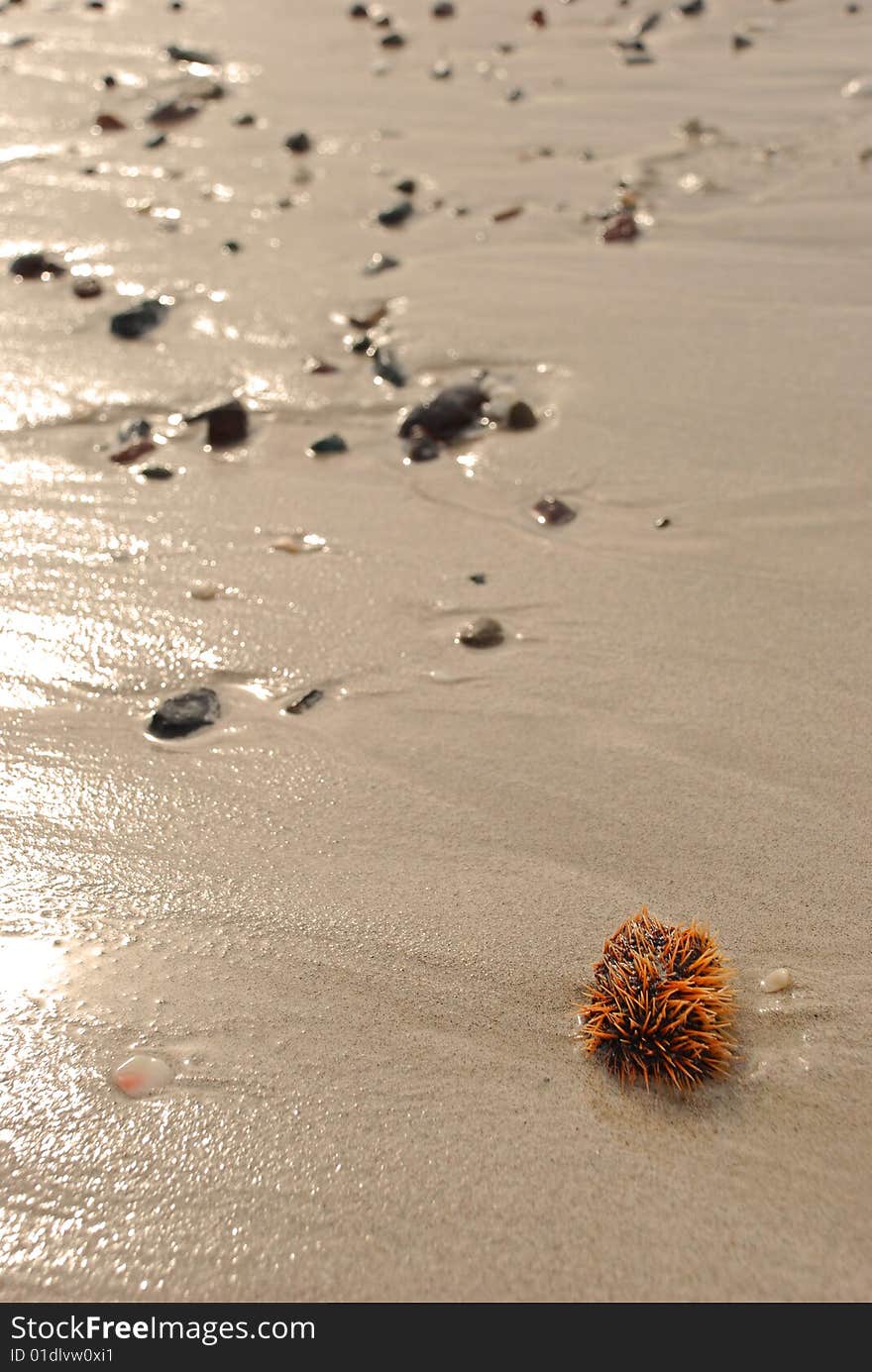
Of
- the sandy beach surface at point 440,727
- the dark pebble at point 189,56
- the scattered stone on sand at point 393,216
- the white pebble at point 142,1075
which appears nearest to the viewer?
the sandy beach surface at point 440,727

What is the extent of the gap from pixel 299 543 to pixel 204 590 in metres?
0.36

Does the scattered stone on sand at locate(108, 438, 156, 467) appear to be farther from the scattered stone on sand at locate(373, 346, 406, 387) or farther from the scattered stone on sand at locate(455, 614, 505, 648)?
the scattered stone on sand at locate(455, 614, 505, 648)

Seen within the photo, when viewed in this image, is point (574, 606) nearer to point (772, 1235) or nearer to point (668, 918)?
point (668, 918)

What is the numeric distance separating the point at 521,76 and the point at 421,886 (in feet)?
19.2

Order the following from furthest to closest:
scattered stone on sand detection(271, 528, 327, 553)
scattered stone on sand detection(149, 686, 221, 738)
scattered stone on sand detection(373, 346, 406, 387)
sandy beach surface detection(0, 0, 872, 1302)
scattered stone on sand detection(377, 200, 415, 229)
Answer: scattered stone on sand detection(377, 200, 415, 229) < scattered stone on sand detection(373, 346, 406, 387) < scattered stone on sand detection(271, 528, 327, 553) < scattered stone on sand detection(149, 686, 221, 738) < sandy beach surface detection(0, 0, 872, 1302)

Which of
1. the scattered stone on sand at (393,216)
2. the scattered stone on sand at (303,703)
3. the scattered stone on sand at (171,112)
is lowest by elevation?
the scattered stone on sand at (303,703)

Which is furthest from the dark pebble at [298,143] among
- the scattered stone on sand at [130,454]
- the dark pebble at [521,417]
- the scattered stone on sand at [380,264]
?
the dark pebble at [521,417]

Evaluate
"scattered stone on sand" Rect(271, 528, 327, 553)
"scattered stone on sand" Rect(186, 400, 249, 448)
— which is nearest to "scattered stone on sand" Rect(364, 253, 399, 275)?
"scattered stone on sand" Rect(186, 400, 249, 448)

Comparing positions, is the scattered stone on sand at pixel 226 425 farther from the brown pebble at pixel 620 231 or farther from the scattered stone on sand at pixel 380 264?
the brown pebble at pixel 620 231

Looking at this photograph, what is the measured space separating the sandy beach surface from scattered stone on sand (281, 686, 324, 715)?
2cm

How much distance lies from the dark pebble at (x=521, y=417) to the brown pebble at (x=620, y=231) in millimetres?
1520

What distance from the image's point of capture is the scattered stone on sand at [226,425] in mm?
3881

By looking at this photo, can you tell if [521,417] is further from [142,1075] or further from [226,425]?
[142,1075]

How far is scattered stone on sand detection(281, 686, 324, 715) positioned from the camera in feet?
9.18
